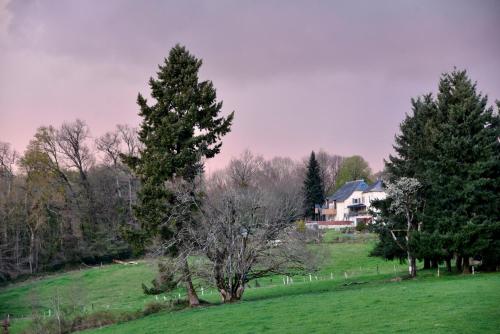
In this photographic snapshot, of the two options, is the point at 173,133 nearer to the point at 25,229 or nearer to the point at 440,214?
the point at 440,214

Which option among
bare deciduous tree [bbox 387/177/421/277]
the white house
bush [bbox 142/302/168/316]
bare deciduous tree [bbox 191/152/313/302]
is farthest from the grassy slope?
the white house

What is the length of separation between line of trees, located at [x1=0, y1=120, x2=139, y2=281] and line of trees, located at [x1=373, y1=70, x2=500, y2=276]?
3333cm

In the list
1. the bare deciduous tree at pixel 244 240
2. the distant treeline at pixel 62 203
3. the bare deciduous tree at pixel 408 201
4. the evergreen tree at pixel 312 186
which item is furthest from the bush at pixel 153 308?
the evergreen tree at pixel 312 186

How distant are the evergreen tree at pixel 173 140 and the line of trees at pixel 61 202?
29301 millimetres

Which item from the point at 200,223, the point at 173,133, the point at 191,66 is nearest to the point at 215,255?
the point at 200,223

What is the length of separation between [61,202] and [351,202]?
2017 inches

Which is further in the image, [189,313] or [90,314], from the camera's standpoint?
[90,314]

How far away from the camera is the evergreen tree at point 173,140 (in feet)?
92.7

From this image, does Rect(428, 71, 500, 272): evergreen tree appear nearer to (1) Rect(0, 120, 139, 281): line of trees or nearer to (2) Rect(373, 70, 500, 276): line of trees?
(2) Rect(373, 70, 500, 276): line of trees

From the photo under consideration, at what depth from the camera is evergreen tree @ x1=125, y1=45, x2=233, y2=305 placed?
28266 millimetres

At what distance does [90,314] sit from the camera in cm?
2969

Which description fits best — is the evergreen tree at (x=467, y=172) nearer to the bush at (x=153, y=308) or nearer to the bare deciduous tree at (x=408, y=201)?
the bare deciduous tree at (x=408, y=201)

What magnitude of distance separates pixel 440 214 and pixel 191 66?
17862 millimetres

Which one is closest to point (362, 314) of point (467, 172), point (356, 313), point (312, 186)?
point (356, 313)
